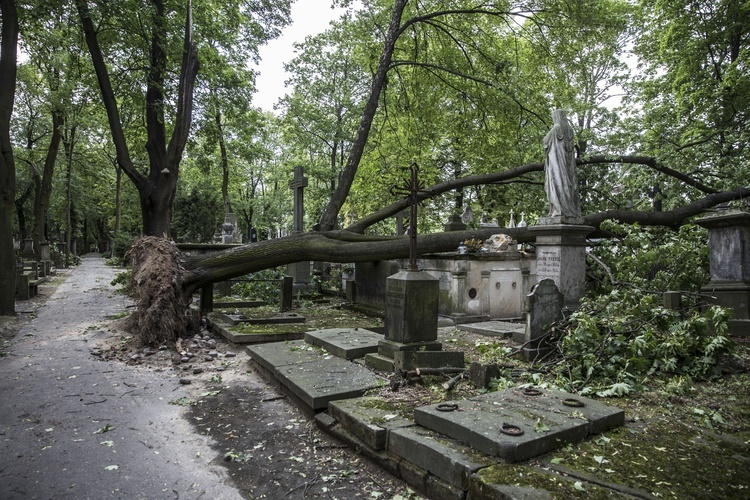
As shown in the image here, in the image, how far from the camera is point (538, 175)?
601 inches

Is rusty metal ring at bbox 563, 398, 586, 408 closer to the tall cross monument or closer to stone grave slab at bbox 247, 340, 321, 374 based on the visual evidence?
stone grave slab at bbox 247, 340, 321, 374

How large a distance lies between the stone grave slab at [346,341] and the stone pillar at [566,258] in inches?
107

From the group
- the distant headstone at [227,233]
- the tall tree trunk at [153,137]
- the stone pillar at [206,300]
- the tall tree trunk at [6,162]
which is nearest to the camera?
the stone pillar at [206,300]

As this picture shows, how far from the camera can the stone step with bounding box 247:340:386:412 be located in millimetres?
4605

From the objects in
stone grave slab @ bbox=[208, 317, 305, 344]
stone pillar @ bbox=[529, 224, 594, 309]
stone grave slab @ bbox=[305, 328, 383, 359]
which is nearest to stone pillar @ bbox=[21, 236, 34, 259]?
stone grave slab @ bbox=[208, 317, 305, 344]

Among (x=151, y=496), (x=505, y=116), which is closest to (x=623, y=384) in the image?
(x=151, y=496)

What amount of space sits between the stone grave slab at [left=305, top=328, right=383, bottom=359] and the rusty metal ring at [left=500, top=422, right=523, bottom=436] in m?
3.13

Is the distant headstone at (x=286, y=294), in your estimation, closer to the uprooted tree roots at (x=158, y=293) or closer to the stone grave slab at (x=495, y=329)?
the uprooted tree roots at (x=158, y=293)

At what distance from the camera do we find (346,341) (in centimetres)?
669

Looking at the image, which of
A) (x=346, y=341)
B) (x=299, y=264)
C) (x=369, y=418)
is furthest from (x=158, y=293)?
(x=299, y=264)

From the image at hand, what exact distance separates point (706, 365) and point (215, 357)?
21.5ft

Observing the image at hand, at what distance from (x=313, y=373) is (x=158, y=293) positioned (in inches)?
166

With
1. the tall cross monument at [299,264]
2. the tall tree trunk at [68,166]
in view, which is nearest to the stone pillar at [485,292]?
the tall cross monument at [299,264]

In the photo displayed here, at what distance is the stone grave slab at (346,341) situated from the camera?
6191mm
